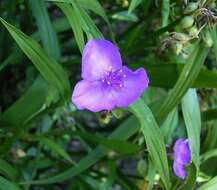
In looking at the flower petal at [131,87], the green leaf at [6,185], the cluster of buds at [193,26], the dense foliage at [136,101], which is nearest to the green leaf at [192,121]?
the dense foliage at [136,101]

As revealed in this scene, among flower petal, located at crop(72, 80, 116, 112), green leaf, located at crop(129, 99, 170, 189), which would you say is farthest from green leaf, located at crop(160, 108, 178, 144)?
flower petal, located at crop(72, 80, 116, 112)

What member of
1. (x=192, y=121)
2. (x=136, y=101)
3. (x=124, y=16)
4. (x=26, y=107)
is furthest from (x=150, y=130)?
(x=124, y=16)

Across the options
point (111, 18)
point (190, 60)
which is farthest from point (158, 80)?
point (111, 18)

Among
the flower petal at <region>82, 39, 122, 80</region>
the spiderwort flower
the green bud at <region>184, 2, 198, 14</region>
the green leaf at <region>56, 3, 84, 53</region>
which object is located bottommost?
the spiderwort flower

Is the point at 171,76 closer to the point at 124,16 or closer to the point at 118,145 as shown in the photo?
the point at 118,145

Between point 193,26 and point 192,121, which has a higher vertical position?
point 193,26

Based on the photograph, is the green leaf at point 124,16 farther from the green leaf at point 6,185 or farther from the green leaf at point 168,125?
the green leaf at point 6,185

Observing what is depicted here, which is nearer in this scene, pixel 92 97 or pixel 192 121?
pixel 92 97

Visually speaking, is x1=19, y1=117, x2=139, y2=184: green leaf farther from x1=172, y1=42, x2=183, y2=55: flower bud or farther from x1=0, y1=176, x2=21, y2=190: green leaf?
x1=172, y1=42, x2=183, y2=55: flower bud
